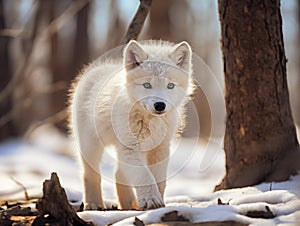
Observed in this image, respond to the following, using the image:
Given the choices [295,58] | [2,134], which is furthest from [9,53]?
[295,58]

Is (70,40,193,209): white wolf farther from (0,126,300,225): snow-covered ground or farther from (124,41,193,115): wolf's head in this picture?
(0,126,300,225): snow-covered ground

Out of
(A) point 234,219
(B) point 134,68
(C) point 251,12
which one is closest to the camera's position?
(A) point 234,219

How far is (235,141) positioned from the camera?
504 cm

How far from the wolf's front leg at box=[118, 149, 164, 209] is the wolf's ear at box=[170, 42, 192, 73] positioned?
83 cm

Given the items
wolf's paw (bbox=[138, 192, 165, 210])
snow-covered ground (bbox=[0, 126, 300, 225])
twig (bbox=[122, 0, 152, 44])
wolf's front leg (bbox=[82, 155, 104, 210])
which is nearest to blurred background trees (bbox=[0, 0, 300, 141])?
snow-covered ground (bbox=[0, 126, 300, 225])

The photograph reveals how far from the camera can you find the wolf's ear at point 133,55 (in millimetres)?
4465

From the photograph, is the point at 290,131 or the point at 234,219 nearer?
the point at 234,219

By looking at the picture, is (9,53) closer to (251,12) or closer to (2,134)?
(2,134)

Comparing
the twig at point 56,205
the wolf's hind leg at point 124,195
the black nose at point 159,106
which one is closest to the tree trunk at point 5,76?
the wolf's hind leg at point 124,195

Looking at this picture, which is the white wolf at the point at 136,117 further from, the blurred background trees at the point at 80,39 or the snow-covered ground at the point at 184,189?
the blurred background trees at the point at 80,39

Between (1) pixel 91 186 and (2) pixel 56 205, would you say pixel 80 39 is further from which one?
(2) pixel 56 205

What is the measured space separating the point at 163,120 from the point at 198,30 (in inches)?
740

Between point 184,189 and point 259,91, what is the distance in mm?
2841

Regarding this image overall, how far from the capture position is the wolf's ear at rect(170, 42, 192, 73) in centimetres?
459
